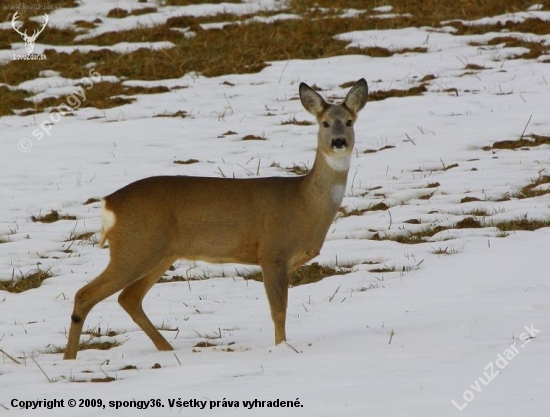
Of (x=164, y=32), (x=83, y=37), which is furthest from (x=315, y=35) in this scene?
(x=83, y=37)

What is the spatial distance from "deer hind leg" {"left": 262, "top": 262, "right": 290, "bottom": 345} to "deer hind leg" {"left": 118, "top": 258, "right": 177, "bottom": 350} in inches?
25.0

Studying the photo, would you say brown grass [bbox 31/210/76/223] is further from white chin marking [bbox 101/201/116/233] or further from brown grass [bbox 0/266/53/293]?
white chin marking [bbox 101/201/116/233]

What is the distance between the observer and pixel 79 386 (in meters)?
5.41

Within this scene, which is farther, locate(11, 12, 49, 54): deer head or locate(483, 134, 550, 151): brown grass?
locate(11, 12, 49, 54): deer head

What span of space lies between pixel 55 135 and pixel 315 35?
5650mm

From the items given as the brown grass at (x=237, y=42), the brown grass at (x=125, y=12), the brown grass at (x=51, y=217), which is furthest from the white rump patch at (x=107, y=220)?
the brown grass at (x=125, y=12)

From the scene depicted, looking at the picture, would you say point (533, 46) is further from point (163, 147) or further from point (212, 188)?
point (212, 188)

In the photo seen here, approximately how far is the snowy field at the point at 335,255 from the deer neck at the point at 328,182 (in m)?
0.80

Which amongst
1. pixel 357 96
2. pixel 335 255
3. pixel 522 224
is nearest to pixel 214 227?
pixel 357 96

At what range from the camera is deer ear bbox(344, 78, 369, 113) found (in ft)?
23.8

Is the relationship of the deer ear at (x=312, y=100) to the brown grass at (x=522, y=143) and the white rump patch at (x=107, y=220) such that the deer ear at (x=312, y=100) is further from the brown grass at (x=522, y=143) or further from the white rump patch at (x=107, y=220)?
the brown grass at (x=522, y=143)

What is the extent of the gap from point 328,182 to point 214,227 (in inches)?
31.8

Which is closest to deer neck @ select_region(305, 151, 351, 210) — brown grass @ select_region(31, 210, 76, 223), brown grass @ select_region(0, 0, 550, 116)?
brown grass @ select_region(31, 210, 76, 223)

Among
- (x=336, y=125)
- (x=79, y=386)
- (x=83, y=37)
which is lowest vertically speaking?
(x=83, y=37)
